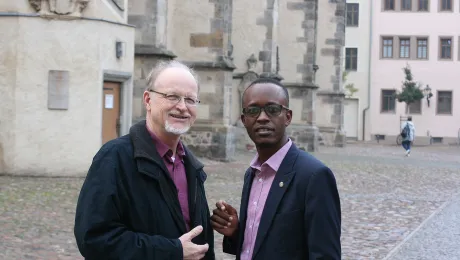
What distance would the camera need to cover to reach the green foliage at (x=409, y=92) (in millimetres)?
48688

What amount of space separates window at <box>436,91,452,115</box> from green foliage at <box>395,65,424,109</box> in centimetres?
305

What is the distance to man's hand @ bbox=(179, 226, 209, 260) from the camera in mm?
3111

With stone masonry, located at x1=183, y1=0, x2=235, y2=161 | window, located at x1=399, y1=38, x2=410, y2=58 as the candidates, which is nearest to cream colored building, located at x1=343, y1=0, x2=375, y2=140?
window, located at x1=399, y1=38, x2=410, y2=58

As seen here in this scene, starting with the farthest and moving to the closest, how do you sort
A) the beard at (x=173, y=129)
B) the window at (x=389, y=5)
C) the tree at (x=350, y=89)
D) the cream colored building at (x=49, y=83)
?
the window at (x=389, y=5)
the tree at (x=350, y=89)
the cream colored building at (x=49, y=83)
the beard at (x=173, y=129)

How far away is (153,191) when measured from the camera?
3104 millimetres

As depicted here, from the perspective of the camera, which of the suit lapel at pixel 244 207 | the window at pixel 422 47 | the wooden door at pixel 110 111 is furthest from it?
the window at pixel 422 47

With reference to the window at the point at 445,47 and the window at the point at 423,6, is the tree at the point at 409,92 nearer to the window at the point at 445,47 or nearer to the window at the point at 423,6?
the window at the point at 445,47

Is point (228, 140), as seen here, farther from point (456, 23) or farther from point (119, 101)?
point (456, 23)

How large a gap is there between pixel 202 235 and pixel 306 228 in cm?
46

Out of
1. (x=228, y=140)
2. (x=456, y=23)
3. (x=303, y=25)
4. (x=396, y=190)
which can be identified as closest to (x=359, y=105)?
(x=456, y=23)

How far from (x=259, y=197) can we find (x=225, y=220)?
0.68ft

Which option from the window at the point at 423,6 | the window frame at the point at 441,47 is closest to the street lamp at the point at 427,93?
the window frame at the point at 441,47

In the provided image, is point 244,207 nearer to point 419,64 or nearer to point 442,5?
point 419,64

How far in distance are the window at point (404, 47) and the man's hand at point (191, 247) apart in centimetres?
5083
